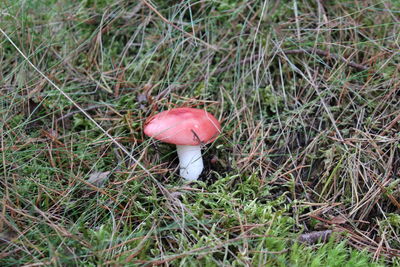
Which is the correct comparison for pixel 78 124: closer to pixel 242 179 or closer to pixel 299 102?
pixel 242 179

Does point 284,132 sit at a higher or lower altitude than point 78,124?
lower

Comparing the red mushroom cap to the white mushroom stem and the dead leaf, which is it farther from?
the dead leaf

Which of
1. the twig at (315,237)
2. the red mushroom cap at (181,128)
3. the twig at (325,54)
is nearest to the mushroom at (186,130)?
the red mushroom cap at (181,128)

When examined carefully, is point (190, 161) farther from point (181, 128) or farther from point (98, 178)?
point (98, 178)

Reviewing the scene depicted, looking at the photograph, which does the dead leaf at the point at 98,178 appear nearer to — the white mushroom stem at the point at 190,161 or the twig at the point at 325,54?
the white mushroom stem at the point at 190,161

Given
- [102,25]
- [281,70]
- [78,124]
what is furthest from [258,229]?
[102,25]

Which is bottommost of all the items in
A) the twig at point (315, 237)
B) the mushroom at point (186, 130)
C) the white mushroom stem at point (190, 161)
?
the twig at point (315, 237)

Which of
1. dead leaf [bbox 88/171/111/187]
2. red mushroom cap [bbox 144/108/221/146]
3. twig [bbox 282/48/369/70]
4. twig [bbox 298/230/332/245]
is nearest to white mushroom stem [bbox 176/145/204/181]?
red mushroom cap [bbox 144/108/221/146]
